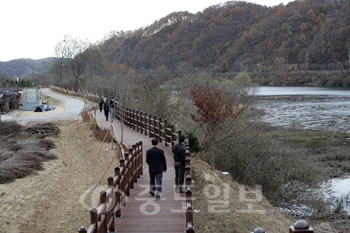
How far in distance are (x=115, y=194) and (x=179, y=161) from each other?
252 centimetres

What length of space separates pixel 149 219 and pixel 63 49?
82.4m

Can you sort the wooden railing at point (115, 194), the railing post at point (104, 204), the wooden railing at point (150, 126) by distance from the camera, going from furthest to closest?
the wooden railing at point (150, 126) → the railing post at point (104, 204) → the wooden railing at point (115, 194)

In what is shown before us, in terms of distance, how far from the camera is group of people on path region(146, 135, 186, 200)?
33.2 feet

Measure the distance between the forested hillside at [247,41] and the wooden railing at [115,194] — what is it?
77077 millimetres

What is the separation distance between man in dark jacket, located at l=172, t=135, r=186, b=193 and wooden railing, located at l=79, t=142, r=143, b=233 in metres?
1.21

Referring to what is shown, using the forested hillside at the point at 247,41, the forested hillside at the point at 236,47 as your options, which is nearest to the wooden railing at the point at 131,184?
the forested hillside at the point at 236,47

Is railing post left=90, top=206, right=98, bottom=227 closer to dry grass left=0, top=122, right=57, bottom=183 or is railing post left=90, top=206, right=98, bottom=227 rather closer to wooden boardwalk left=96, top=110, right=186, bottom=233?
wooden boardwalk left=96, top=110, right=186, bottom=233

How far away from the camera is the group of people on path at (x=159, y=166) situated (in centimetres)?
1012

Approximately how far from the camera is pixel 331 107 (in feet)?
172

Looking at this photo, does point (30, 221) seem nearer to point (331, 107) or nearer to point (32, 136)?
point (32, 136)

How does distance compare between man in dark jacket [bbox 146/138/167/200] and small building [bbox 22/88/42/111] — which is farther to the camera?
small building [bbox 22/88/42/111]

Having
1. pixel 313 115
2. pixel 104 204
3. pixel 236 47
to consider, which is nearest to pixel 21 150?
pixel 104 204

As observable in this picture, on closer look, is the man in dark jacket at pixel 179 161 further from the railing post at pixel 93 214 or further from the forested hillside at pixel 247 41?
the forested hillside at pixel 247 41

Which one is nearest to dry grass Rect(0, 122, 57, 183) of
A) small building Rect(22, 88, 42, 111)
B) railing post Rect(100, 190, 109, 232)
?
railing post Rect(100, 190, 109, 232)
